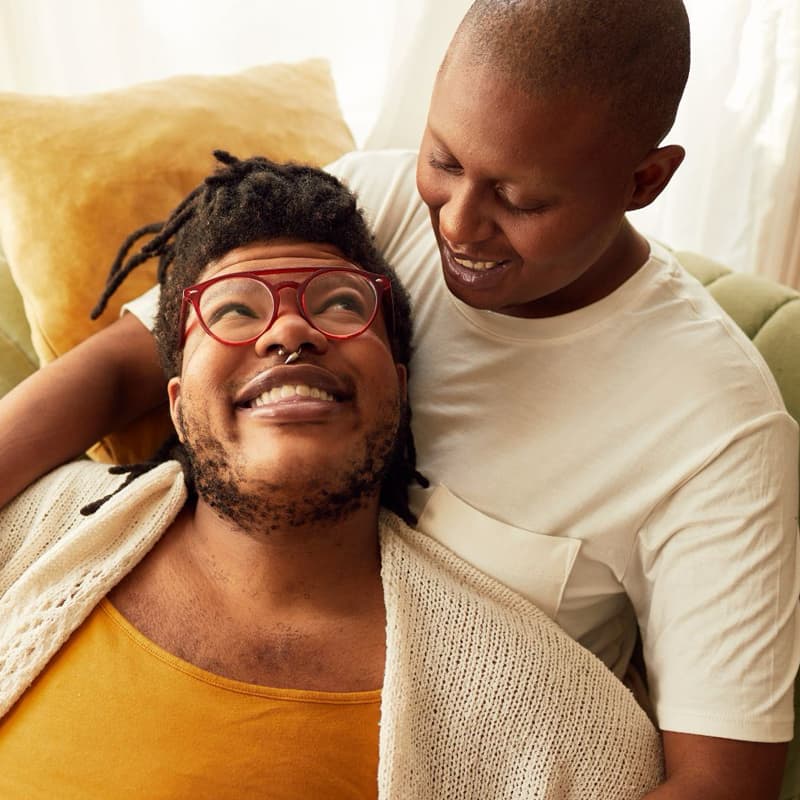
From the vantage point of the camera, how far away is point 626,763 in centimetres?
130

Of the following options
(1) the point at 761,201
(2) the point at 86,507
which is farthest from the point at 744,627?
(1) the point at 761,201

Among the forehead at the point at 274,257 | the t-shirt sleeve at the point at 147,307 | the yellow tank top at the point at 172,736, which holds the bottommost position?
the yellow tank top at the point at 172,736

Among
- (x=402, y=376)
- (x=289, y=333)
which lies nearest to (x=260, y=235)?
(x=289, y=333)

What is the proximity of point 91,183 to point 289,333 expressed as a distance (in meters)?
0.63

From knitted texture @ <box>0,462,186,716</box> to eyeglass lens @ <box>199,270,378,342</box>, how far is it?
0.96 feet

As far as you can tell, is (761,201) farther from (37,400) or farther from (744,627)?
(37,400)

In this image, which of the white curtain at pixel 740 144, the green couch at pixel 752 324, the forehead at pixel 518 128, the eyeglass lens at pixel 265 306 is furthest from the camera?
the white curtain at pixel 740 144

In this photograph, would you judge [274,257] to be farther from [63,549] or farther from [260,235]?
[63,549]

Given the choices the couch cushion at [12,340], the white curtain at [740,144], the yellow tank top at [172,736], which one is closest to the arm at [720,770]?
the yellow tank top at [172,736]

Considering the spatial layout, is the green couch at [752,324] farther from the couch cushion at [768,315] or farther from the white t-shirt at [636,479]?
the white t-shirt at [636,479]

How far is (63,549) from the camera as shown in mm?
1395

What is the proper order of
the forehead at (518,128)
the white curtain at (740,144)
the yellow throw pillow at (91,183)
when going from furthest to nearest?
the white curtain at (740,144) → the yellow throw pillow at (91,183) → the forehead at (518,128)

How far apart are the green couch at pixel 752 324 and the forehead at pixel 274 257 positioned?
612 mm

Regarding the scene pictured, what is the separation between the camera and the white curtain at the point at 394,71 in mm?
2285
